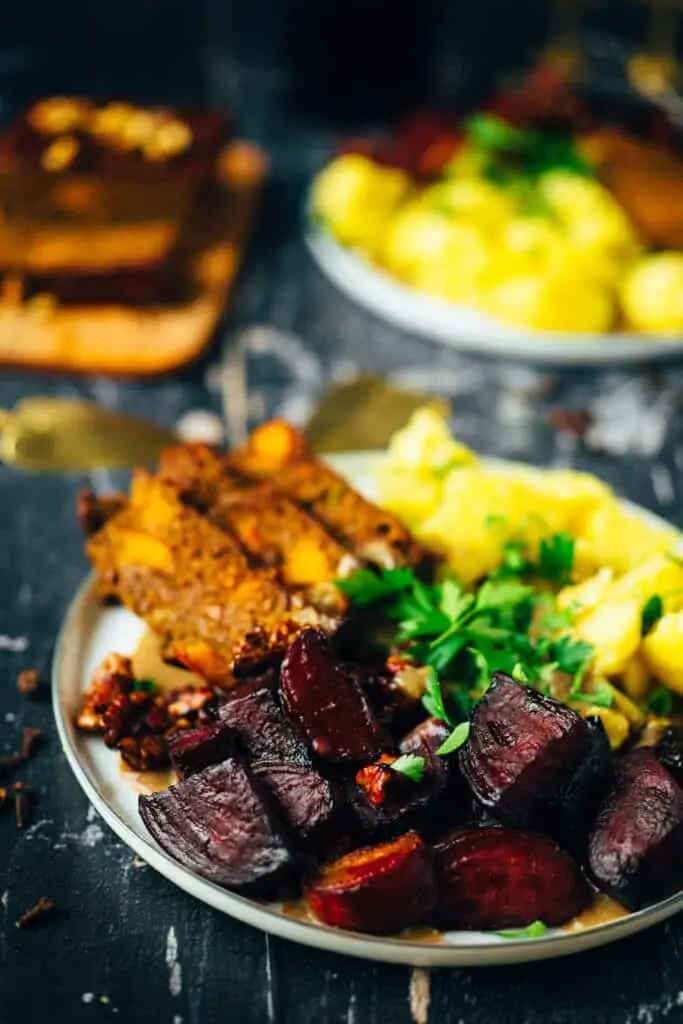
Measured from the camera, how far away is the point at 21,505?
3209 mm

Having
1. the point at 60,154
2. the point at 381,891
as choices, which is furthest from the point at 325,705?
the point at 60,154

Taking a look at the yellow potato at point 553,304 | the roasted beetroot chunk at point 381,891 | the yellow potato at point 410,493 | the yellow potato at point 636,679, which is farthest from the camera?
the yellow potato at point 553,304

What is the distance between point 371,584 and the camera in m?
2.37

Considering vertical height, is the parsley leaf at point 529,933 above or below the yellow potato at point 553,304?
above

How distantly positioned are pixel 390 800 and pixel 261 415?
5.84 ft

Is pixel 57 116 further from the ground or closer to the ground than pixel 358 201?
further from the ground

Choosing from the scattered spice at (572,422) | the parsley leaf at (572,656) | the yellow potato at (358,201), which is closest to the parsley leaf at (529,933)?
the parsley leaf at (572,656)

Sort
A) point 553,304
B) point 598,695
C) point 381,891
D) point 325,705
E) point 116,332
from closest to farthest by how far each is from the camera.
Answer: point 381,891 → point 325,705 → point 598,695 → point 553,304 → point 116,332

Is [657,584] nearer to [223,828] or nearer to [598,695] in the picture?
[598,695]

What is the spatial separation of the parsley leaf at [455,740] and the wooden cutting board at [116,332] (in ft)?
6.41

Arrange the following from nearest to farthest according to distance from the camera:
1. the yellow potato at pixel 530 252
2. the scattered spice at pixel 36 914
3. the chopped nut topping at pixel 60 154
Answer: the scattered spice at pixel 36 914
the yellow potato at pixel 530 252
the chopped nut topping at pixel 60 154

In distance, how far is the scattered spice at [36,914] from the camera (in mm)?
2080

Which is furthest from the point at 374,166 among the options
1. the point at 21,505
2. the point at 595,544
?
the point at 595,544

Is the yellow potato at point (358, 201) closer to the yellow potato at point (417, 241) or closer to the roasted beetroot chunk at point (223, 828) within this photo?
the yellow potato at point (417, 241)
